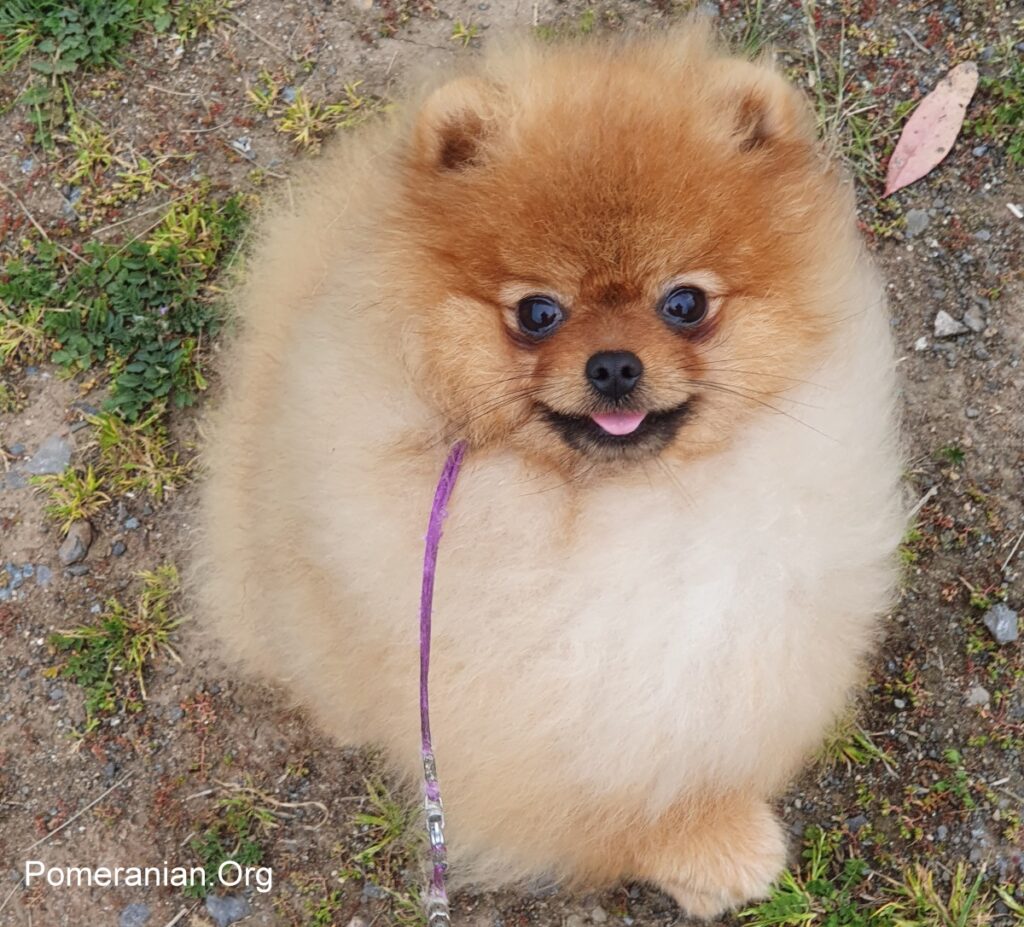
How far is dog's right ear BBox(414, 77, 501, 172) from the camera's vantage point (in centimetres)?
161

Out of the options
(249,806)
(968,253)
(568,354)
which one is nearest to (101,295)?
(249,806)

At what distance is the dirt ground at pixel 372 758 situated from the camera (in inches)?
98.8

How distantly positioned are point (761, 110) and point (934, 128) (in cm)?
142

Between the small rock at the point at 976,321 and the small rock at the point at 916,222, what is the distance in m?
0.27

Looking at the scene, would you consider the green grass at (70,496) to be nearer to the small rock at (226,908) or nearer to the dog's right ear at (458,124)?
the small rock at (226,908)

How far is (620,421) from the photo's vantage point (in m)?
1.61

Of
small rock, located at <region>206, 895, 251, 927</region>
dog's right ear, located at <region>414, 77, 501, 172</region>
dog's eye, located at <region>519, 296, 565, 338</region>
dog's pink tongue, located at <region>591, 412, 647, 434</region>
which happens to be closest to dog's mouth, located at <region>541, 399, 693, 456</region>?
dog's pink tongue, located at <region>591, 412, 647, 434</region>

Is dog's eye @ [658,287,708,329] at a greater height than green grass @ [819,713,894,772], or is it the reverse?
dog's eye @ [658,287,708,329]

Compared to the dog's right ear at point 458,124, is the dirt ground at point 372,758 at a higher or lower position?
lower

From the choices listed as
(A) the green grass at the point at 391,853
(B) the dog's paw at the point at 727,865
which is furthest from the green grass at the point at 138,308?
(B) the dog's paw at the point at 727,865

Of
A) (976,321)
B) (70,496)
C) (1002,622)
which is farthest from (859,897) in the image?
(70,496)

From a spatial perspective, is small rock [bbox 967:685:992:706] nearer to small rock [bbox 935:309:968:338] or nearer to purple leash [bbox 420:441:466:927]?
small rock [bbox 935:309:968:338]

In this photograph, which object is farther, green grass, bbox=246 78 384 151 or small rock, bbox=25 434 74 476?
green grass, bbox=246 78 384 151

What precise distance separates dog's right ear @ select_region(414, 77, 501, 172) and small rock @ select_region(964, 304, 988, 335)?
167 centimetres
